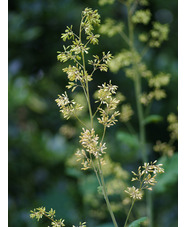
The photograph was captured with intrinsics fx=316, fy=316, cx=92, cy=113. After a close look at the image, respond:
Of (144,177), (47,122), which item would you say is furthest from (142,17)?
(47,122)

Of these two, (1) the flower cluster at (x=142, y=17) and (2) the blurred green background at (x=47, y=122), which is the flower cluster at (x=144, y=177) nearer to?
(1) the flower cluster at (x=142, y=17)

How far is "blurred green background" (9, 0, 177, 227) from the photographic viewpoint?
222 centimetres

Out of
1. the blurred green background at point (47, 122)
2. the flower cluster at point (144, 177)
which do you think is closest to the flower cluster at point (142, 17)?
the flower cluster at point (144, 177)

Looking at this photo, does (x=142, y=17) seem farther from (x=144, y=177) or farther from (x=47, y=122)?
(x=47, y=122)

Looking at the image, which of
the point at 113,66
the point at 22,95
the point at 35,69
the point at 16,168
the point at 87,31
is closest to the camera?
the point at 87,31

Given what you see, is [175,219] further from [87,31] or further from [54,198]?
[87,31]

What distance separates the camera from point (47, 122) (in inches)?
107

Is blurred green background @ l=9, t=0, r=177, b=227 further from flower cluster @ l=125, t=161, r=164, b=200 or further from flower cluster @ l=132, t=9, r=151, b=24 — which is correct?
flower cluster @ l=125, t=161, r=164, b=200

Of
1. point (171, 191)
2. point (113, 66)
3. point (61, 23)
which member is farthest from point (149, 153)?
point (113, 66)

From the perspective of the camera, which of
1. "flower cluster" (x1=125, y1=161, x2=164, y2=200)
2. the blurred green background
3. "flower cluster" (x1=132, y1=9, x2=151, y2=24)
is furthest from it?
the blurred green background

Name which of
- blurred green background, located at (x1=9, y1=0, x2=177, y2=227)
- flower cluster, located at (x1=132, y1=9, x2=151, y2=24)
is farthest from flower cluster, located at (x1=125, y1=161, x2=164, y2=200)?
blurred green background, located at (x1=9, y1=0, x2=177, y2=227)

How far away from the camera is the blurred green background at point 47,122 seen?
222 cm

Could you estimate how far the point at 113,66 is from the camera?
1349mm

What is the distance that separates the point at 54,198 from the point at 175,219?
3.13ft
